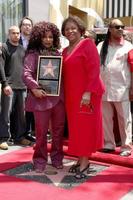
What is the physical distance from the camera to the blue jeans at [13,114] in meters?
5.99

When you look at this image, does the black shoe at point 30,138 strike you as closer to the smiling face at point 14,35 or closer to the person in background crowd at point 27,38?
Answer: the person in background crowd at point 27,38

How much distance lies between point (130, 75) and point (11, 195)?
7.56 ft

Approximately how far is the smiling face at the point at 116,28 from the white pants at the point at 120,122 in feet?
2.72

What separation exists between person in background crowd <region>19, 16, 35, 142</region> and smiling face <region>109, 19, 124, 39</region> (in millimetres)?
1233

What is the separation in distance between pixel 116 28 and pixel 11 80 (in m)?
1.59

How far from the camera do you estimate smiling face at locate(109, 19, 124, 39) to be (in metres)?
5.33

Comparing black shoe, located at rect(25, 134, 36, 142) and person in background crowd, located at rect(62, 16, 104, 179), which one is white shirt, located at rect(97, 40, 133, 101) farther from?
black shoe, located at rect(25, 134, 36, 142)

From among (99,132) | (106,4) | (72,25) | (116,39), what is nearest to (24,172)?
(99,132)

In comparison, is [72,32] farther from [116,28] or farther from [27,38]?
[27,38]

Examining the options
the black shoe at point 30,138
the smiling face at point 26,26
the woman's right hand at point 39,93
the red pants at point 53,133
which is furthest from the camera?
the black shoe at point 30,138

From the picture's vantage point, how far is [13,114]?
625 centimetres

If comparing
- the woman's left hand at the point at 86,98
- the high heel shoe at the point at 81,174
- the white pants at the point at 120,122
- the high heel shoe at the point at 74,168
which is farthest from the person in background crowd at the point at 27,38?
the woman's left hand at the point at 86,98

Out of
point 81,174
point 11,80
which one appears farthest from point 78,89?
point 11,80

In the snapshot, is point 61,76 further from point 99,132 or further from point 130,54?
point 130,54
